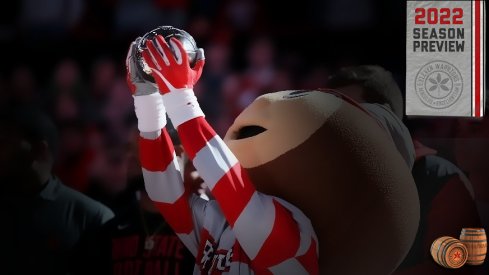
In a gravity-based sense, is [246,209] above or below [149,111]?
below

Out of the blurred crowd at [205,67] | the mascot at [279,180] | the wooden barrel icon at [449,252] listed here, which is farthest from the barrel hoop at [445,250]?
the mascot at [279,180]

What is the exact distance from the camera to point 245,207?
1718mm

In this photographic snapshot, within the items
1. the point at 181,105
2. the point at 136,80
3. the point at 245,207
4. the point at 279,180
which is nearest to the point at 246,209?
the point at 245,207

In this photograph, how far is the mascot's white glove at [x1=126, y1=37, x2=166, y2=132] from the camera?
194 cm

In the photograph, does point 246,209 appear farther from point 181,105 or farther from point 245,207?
point 181,105

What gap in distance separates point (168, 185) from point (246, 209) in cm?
34

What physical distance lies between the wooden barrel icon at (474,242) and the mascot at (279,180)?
0.31 meters

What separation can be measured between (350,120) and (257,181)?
309 millimetres

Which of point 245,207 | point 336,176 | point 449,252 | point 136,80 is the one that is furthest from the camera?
point 449,252

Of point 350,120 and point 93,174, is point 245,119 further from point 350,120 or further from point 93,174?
point 93,174

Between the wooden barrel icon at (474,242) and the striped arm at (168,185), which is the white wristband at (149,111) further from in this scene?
the wooden barrel icon at (474,242)

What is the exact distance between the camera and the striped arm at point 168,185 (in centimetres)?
196

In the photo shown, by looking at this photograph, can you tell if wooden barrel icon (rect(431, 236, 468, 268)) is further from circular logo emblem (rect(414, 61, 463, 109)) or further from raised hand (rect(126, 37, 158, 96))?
raised hand (rect(126, 37, 158, 96))

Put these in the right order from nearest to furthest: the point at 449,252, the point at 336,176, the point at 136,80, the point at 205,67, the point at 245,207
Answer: the point at 245,207, the point at 336,176, the point at 136,80, the point at 449,252, the point at 205,67
